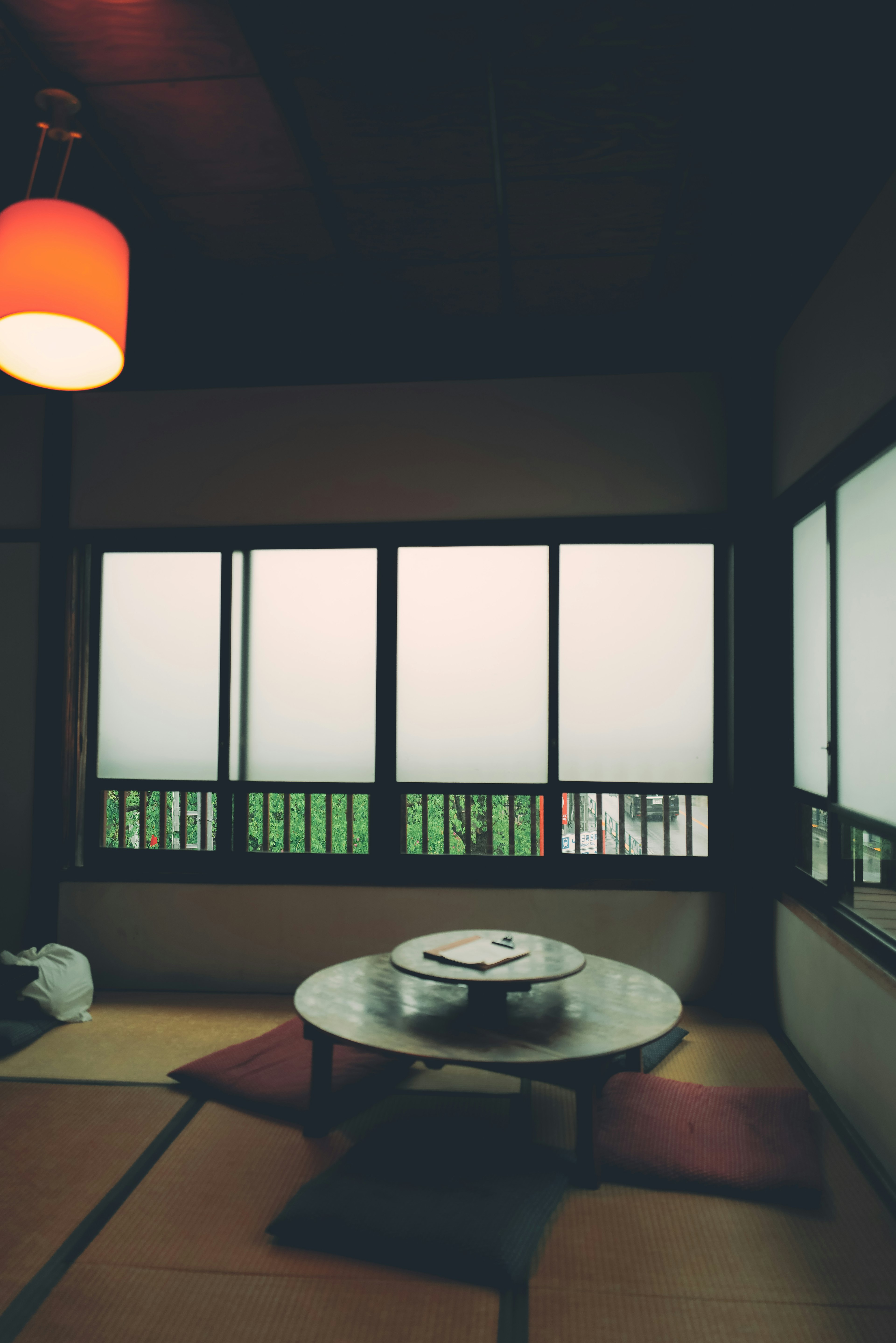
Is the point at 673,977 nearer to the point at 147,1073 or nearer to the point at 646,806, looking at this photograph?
the point at 646,806

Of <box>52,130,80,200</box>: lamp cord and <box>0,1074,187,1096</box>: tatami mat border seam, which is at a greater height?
<box>52,130,80,200</box>: lamp cord

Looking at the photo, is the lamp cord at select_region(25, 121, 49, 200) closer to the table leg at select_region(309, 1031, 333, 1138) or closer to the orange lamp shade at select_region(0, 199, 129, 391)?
the orange lamp shade at select_region(0, 199, 129, 391)

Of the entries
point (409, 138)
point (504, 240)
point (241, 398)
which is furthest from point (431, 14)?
point (241, 398)

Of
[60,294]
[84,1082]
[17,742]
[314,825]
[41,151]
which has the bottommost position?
[84,1082]

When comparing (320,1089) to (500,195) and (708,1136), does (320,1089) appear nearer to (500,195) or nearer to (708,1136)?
(708,1136)

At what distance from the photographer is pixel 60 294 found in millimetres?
2062

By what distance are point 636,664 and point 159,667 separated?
267cm

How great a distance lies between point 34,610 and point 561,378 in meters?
3.23

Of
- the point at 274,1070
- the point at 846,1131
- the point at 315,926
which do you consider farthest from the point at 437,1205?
the point at 315,926

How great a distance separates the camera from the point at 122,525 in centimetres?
441

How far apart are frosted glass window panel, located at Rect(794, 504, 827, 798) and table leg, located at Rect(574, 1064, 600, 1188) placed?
1.62 meters

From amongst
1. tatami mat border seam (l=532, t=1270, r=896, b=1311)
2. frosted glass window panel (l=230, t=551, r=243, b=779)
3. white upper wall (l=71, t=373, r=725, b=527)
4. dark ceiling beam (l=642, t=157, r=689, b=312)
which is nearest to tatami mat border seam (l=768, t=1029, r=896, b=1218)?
tatami mat border seam (l=532, t=1270, r=896, b=1311)

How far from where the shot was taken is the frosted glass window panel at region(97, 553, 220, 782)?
4371 millimetres

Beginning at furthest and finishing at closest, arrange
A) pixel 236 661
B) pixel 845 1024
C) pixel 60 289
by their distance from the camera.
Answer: pixel 236 661 < pixel 845 1024 < pixel 60 289
